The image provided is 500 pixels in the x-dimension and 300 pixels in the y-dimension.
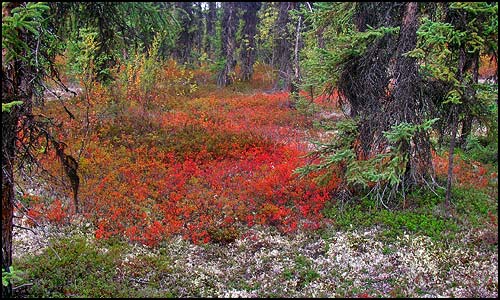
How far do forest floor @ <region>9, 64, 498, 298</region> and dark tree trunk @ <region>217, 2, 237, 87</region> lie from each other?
1438cm

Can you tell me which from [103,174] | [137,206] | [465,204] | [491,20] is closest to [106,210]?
[137,206]

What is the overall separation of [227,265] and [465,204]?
229 inches

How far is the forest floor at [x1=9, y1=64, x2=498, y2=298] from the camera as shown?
7.06 m

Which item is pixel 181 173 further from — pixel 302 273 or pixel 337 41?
pixel 337 41

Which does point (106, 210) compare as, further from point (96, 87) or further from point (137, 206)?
point (96, 87)

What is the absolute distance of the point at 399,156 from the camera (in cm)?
834

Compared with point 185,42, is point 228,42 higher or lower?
lower

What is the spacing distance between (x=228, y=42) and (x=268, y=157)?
1615 centimetres

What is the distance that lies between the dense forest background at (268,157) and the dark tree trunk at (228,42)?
44.9 feet

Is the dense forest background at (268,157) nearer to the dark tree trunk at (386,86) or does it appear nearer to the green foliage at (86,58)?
the dark tree trunk at (386,86)

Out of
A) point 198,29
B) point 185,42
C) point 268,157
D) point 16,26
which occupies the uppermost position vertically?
point 198,29

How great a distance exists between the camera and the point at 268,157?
43.6 feet

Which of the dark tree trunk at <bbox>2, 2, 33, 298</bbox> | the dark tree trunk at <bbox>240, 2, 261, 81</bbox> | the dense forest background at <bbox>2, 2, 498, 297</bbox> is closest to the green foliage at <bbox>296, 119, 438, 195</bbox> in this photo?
the dense forest background at <bbox>2, 2, 498, 297</bbox>

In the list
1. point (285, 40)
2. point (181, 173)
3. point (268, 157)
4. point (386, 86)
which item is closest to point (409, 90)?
point (386, 86)
